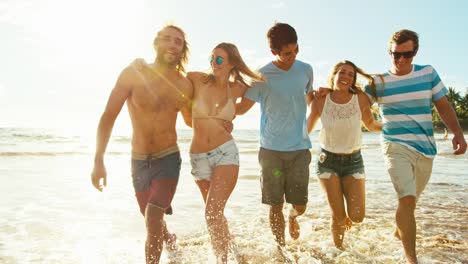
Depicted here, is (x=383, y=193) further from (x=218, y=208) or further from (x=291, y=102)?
(x=218, y=208)

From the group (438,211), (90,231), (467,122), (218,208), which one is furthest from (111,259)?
(467,122)

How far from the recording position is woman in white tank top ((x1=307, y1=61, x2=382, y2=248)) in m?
5.25

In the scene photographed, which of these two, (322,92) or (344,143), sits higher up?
(322,92)

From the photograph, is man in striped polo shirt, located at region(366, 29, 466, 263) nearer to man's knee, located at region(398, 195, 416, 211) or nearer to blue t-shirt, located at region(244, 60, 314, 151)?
man's knee, located at region(398, 195, 416, 211)

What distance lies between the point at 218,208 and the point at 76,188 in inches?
286

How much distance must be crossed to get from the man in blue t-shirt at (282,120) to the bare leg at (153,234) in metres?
1.70

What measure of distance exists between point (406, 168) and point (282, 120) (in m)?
1.47

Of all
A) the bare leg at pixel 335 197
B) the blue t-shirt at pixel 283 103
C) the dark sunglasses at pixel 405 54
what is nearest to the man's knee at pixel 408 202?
A: the bare leg at pixel 335 197

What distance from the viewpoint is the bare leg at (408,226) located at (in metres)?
4.47

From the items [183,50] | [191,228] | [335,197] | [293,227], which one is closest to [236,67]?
[183,50]

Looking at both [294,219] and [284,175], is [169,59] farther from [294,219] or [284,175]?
[294,219]

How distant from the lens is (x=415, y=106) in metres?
4.65

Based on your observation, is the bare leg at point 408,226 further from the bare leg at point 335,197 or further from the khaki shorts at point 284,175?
the khaki shorts at point 284,175

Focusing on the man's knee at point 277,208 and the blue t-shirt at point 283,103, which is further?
the man's knee at point 277,208
